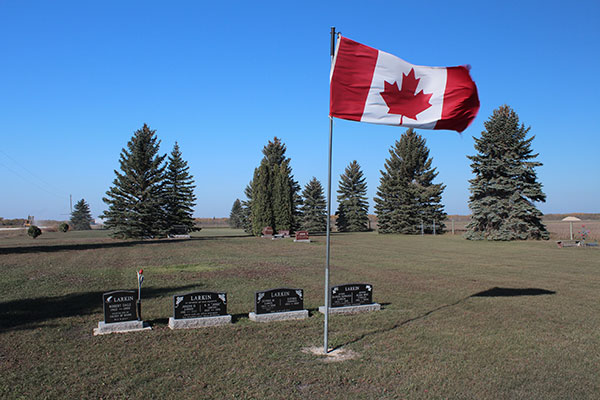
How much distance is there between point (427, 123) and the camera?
7.16 metres

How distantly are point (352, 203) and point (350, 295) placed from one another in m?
50.7

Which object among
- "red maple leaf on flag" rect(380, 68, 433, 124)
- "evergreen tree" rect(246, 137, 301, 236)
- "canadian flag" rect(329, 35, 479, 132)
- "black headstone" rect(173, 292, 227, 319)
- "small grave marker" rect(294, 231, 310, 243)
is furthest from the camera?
"evergreen tree" rect(246, 137, 301, 236)

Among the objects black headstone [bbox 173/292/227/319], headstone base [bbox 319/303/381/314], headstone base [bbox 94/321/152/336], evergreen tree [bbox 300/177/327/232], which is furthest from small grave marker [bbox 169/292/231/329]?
evergreen tree [bbox 300/177/327/232]

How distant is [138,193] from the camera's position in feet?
131

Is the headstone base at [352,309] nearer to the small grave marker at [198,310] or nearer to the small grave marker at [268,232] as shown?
the small grave marker at [198,310]

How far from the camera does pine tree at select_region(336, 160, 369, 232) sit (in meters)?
58.8

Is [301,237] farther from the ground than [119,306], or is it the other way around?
[301,237]

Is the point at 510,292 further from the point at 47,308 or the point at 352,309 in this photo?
the point at 47,308

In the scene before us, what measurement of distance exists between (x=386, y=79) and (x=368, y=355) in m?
4.20

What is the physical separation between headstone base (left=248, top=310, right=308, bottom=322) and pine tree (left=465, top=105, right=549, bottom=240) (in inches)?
1179

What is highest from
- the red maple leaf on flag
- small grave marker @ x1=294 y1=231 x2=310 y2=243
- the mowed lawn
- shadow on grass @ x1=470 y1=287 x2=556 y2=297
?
the red maple leaf on flag

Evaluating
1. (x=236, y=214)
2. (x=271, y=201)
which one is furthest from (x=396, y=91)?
(x=236, y=214)

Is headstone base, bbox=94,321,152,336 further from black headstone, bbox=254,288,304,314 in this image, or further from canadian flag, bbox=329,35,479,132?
canadian flag, bbox=329,35,479,132

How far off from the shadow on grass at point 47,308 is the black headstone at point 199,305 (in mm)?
2481
